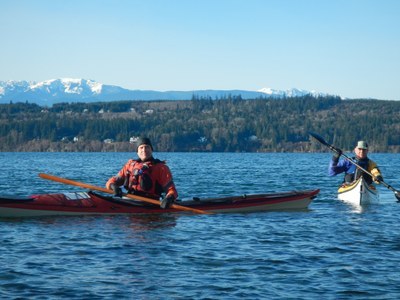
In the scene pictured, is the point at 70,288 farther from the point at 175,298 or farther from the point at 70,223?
the point at 70,223

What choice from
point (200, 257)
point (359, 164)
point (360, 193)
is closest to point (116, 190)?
point (200, 257)

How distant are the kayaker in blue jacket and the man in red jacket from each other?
27.0 feet

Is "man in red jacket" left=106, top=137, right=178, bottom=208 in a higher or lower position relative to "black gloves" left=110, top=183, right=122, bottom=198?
higher

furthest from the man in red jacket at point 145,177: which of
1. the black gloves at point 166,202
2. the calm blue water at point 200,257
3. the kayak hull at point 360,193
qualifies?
the kayak hull at point 360,193

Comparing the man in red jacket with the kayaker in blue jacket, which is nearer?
the man in red jacket

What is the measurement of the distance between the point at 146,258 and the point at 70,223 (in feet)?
19.9

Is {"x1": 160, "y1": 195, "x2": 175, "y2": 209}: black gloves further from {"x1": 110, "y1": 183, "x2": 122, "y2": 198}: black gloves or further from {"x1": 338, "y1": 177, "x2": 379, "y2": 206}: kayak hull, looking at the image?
{"x1": 338, "y1": 177, "x2": 379, "y2": 206}: kayak hull

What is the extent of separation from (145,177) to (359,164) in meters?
10.1

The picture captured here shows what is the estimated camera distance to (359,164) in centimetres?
2770

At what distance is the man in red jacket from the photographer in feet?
71.9

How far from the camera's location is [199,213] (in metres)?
23.6

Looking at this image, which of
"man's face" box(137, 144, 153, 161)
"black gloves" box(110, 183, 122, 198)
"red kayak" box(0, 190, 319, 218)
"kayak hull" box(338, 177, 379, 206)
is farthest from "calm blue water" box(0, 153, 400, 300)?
"kayak hull" box(338, 177, 379, 206)

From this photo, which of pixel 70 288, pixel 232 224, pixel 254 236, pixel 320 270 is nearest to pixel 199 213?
pixel 232 224

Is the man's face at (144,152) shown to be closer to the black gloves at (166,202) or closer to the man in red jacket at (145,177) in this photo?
the man in red jacket at (145,177)
